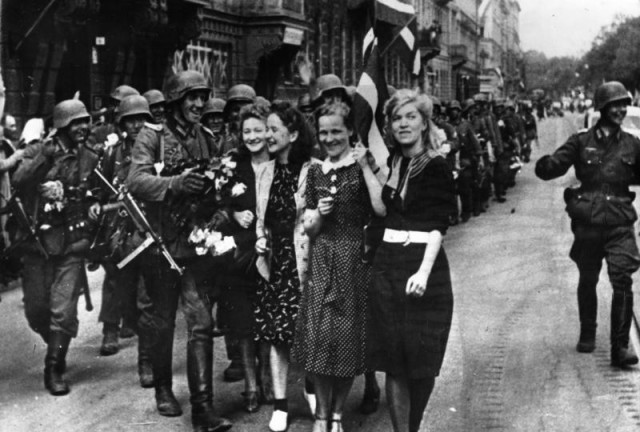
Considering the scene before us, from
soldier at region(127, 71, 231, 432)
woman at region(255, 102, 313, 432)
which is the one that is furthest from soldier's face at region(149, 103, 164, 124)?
woman at region(255, 102, 313, 432)

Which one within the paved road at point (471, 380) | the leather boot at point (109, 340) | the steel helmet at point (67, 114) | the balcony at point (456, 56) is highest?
the balcony at point (456, 56)

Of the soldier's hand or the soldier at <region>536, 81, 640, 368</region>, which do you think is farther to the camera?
the soldier at <region>536, 81, 640, 368</region>

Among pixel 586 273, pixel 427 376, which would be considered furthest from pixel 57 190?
pixel 586 273

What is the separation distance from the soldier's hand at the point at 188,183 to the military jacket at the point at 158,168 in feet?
0.30

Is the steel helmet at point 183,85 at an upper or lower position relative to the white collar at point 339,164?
upper

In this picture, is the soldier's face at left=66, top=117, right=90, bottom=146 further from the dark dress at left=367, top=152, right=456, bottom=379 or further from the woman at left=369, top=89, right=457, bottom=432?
the dark dress at left=367, top=152, right=456, bottom=379

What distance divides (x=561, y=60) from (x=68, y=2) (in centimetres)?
7335

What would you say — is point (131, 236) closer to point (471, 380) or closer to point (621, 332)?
point (471, 380)

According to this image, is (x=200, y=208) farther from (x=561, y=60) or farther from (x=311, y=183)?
(x=561, y=60)

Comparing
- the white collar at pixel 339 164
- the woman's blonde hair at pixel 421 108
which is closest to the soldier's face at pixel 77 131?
the white collar at pixel 339 164

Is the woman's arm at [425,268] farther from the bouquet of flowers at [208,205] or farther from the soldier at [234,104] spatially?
the soldier at [234,104]

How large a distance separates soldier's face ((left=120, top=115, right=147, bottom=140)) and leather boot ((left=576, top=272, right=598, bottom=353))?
362 cm

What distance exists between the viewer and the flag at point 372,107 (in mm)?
6016

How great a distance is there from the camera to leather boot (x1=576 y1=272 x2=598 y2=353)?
798cm
